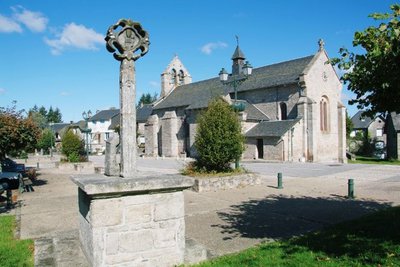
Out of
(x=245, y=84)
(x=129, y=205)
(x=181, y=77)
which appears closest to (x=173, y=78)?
(x=181, y=77)

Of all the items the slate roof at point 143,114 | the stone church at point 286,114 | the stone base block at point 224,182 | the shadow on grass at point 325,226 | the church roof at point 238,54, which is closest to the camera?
the shadow on grass at point 325,226

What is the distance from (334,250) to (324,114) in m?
31.1

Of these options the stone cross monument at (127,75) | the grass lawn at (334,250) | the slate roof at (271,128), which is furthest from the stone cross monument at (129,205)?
the slate roof at (271,128)

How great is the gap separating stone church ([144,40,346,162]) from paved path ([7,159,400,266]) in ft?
47.9

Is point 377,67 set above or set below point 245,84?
below

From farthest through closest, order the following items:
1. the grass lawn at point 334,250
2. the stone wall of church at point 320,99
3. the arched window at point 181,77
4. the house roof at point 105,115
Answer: the house roof at point 105,115 → the arched window at point 181,77 → the stone wall of church at point 320,99 → the grass lawn at point 334,250

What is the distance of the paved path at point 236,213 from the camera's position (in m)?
5.69

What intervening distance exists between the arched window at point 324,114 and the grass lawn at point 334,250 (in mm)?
28059

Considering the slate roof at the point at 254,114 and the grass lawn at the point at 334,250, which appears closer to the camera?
the grass lawn at the point at 334,250

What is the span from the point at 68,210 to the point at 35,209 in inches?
48.7

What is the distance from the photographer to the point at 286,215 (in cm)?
860

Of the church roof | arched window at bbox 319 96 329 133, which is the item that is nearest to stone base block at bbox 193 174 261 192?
arched window at bbox 319 96 329 133

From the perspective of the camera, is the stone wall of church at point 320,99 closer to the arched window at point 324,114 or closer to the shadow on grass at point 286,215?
the arched window at point 324,114

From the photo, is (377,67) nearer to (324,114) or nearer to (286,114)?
(286,114)
